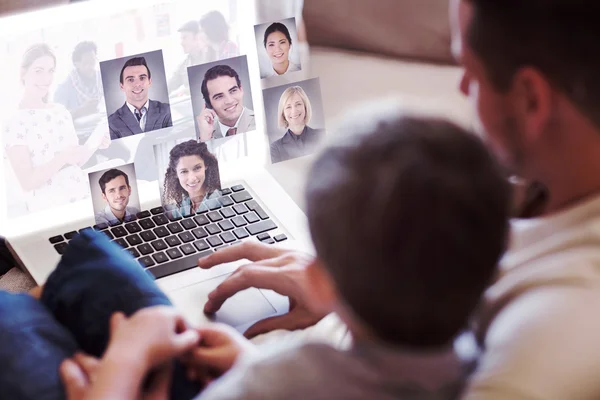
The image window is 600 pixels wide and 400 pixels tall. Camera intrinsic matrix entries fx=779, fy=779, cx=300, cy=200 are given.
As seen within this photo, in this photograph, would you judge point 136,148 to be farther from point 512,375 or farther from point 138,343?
point 512,375

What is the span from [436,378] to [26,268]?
566 mm

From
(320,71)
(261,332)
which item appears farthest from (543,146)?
(320,71)

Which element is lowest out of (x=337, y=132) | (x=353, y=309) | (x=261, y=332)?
(x=261, y=332)

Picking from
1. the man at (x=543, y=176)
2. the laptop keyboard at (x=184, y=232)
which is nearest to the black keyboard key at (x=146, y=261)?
the laptop keyboard at (x=184, y=232)

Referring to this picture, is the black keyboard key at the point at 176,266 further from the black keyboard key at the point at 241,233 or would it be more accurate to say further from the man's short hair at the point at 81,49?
the man's short hair at the point at 81,49

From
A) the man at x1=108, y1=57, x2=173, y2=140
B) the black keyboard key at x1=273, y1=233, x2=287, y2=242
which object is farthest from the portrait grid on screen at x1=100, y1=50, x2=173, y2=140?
the black keyboard key at x1=273, y1=233, x2=287, y2=242

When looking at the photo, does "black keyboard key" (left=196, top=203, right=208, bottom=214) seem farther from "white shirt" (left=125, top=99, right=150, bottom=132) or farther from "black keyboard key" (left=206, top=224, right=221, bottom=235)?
"white shirt" (left=125, top=99, right=150, bottom=132)

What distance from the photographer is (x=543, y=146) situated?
651 mm

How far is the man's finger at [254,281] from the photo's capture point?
34.1 inches

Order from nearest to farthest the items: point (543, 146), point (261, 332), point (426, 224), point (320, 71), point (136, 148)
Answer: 1. point (426, 224)
2. point (543, 146)
3. point (261, 332)
4. point (136, 148)
5. point (320, 71)

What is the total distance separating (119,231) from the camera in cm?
97

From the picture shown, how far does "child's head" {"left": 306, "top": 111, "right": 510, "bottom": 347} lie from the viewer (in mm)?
529

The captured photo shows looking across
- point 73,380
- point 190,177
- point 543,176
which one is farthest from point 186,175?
point 543,176

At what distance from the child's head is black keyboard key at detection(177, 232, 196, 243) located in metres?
0.42
